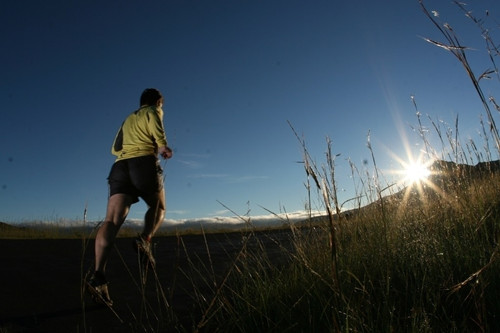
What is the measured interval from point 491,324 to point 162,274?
340 cm

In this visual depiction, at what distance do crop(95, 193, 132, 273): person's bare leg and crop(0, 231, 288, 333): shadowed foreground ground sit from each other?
0.12 metres

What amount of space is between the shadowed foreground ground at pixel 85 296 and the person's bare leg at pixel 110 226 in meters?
0.12

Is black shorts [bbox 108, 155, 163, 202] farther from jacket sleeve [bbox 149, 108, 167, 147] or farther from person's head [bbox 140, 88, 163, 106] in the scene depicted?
person's head [bbox 140, 88, 163, 106]

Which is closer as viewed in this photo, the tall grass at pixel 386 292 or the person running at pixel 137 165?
the tall grass at pixel 386 292

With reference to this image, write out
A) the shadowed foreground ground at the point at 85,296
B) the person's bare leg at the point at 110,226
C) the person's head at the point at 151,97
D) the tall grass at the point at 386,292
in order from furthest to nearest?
1. the person's head at the point at 151,97
2. the person's bare leg at the point at 110,226
3. the shadowed foreground ground at the point at 85,296
4. the tall grass at the point at 386,292

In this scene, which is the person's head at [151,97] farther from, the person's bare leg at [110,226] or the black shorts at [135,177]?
the person's bare leg at [110,226]

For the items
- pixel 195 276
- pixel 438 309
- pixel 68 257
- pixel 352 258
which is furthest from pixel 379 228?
pixel 68 257

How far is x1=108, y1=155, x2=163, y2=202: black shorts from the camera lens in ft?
11.7

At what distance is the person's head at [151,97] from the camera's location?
13.4ft

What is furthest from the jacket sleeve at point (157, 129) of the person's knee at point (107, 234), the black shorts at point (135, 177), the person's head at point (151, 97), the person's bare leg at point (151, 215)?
the person's knee at point (107, 234)

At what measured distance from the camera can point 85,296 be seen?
3.26 meters

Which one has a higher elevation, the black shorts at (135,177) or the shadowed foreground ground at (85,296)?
the black shorts at (135,177)

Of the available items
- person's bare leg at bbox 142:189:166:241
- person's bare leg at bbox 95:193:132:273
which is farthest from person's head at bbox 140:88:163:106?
person's bare leg at bbox 95:193:132:273

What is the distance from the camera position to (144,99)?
4.09m
